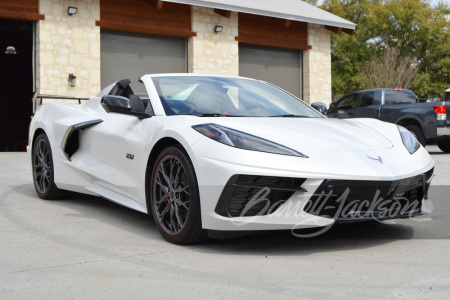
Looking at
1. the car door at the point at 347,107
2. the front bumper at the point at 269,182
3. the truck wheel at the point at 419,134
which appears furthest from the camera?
the car door at the point at 347,107

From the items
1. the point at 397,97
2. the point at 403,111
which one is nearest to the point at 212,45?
the point at 397,97

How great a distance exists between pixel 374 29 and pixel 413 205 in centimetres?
4279

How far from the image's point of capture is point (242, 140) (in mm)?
4160

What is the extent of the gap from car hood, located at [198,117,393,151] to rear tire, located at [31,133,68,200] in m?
2.58

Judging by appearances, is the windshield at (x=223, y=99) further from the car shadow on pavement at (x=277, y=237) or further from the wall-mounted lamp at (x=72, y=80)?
the wall-mounted lamp at (x=72, y=80)

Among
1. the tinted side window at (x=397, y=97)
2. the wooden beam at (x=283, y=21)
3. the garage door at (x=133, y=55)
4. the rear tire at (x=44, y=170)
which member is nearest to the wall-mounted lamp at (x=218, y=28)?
the garage door at (x=133, y=55)

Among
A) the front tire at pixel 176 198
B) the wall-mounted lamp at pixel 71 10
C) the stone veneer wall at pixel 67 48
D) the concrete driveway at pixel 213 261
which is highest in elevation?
the wall-mounted lamp at pixel 71 10

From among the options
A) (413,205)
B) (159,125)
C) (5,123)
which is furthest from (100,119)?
(5,123)

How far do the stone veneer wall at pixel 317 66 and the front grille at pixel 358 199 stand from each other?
16.9 metres

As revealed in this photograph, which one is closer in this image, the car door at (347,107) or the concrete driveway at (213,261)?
the concrete driveway at (213,261)

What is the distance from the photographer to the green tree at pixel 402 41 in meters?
43.0

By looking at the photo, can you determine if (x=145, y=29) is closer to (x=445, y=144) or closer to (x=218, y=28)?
(x=218, y=28)

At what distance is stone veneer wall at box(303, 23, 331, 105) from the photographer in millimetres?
20922

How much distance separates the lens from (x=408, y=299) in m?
3.08
